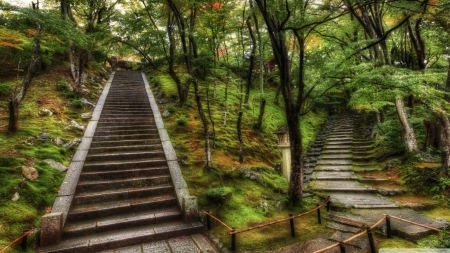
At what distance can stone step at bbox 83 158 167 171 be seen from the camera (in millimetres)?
6925

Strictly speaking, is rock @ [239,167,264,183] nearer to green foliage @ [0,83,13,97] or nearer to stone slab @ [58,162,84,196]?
stone slab @ [58,162,84,196]

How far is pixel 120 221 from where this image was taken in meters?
5.38

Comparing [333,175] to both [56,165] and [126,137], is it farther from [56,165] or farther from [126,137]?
[56,165]

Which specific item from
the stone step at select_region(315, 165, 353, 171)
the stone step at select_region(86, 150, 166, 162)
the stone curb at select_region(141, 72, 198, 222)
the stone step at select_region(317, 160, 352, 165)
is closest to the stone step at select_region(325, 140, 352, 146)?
the stone step at select_region(317, 160, 352, 165)

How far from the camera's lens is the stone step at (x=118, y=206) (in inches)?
215

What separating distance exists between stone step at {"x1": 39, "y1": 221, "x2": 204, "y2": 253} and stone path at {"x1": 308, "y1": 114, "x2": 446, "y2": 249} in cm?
356

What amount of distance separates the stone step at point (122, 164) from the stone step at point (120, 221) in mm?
1818

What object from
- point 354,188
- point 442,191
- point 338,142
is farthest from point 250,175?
point 338,142

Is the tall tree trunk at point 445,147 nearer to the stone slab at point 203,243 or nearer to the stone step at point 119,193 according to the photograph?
the stone slab at point 203,243

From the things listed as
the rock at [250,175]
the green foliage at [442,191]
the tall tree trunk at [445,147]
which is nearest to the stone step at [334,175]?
the green foliage at [442,191]

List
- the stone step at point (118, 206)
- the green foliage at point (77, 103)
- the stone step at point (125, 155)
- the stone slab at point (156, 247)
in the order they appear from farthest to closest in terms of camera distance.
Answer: the green foliage at point (77, 103), the stone step at point (125, 155), the stone step at point (118, 206), the stone slab at point (156, 247)

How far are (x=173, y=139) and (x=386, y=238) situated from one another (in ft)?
23.9

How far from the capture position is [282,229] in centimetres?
562


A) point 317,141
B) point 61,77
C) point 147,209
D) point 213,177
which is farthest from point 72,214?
point 317,141
